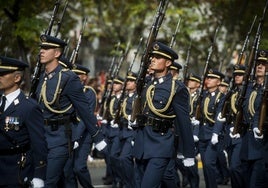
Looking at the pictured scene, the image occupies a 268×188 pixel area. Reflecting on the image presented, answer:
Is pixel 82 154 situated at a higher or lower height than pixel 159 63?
lower

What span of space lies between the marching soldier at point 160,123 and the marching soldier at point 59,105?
0.59 metres

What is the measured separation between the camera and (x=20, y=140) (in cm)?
680

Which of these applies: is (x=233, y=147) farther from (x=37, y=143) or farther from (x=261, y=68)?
(x=37, y=143)

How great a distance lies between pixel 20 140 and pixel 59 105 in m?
2.41

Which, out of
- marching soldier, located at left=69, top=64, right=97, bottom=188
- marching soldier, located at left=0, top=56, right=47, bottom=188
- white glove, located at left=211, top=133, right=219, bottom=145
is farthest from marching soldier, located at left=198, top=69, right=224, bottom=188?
marching soldier, located at left=0, top=56, right=47, bottom=188

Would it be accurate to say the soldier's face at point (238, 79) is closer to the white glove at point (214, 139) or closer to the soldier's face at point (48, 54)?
the white glove at point (214, 139)

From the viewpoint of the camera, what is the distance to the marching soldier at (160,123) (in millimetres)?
8633

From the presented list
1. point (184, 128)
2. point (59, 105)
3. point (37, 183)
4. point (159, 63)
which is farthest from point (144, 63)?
point (37, 183)

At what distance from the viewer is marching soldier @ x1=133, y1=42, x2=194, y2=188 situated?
28.3 ft

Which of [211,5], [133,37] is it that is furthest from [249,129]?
[133,37]

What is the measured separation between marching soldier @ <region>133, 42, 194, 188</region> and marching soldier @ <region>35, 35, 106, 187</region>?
23.1 inches

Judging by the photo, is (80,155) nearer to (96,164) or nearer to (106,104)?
(106,104)

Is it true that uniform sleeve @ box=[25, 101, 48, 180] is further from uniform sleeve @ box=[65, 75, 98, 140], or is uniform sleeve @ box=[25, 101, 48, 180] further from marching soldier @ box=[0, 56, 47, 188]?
uniform sleeve @ box=[65, 75, 98, 140]

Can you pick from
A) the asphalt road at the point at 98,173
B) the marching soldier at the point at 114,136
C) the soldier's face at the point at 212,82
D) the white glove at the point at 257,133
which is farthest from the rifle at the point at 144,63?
the asphalt road at the point at 98,173
